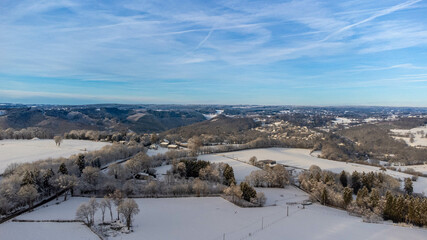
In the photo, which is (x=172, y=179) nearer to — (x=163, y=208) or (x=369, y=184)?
(x=163, y=208)

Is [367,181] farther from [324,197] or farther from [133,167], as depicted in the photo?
[133,167]

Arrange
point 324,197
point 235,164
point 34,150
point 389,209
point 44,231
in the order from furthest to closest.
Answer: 1. point 235,164
2. point 34,150
3. point 324,197
4. point 389,209
5. point 44,231

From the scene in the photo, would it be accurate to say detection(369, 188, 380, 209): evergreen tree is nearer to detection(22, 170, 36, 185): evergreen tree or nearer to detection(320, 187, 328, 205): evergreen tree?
detection(320, 187, 328, 205): evergreen tree

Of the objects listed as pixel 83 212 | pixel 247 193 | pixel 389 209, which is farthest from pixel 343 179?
pixel 83 212

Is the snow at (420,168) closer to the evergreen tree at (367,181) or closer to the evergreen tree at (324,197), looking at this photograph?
the evergreen tree at (367,181)

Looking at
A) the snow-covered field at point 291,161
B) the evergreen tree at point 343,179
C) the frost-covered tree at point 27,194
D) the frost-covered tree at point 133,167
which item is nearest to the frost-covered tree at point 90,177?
the frost-covered tree at point 133,167

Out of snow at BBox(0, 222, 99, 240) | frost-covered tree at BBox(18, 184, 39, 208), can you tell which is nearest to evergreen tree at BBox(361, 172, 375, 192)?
snow at BBox(0, 222, 99, 240)
